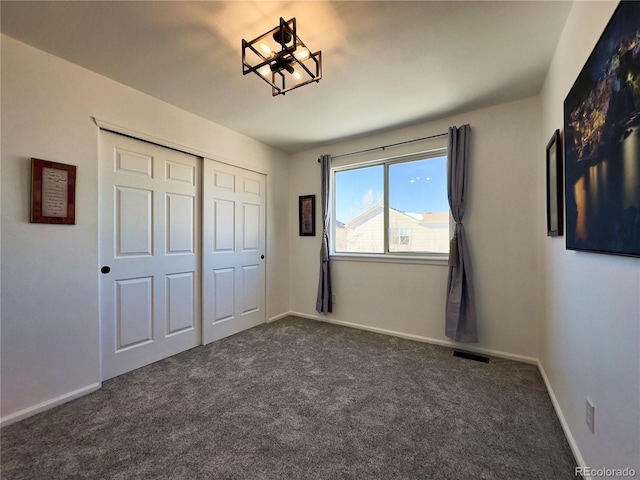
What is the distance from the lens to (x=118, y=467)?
4.51 ft

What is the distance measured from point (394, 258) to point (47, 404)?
3325 millimetres

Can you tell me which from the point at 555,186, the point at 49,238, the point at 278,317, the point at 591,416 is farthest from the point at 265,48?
the point at 278,317

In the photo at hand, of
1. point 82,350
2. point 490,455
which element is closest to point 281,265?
point 82,350

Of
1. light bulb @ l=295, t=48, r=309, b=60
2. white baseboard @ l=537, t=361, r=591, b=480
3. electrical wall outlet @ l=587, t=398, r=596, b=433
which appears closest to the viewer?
electrical wall outlet @ l=587, t=398, r=596, b=433

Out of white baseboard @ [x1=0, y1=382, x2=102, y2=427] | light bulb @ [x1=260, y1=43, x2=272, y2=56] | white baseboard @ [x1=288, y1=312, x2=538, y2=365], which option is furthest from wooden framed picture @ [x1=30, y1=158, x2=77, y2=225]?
white baseboard @ [x1=288, y1=312, x2=538, y2=365]

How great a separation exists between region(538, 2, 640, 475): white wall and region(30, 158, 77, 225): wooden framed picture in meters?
3.21

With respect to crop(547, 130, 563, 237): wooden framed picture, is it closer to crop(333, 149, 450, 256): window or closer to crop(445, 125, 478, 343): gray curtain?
crop(445, 125, 478, 343): gray curtain

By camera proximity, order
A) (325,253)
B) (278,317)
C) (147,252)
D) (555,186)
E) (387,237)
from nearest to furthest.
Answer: (555,186), (147,252), (387,237), (325,253), (278,317)

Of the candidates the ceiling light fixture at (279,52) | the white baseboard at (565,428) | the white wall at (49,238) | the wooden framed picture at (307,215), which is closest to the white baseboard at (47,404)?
the white wall at (49,238)

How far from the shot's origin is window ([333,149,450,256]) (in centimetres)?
A: 303

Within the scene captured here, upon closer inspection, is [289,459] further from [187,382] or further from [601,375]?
[601,375]

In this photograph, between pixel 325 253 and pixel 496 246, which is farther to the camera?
pixel 325 253

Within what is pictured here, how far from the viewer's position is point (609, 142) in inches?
39.7

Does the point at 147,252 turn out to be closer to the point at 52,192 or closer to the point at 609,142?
the point at 52,192
